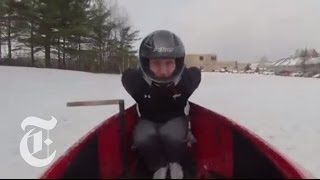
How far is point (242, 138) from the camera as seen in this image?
11.3 feet

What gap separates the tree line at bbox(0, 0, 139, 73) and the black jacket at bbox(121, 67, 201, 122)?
20635mm

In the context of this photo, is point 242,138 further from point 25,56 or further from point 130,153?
point 25,56

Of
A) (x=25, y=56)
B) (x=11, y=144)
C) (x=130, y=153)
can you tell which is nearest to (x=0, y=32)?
(x=25, y=56)

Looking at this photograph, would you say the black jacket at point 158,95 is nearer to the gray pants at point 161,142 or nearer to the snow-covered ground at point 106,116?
the gray pants at point 161,142

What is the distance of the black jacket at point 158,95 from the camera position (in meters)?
3.43

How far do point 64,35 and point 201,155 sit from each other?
81.5ft

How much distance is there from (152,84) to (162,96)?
0.38 feet

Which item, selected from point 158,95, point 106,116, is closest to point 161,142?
point 158,95

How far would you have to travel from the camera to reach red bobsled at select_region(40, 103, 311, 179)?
269 centimetres

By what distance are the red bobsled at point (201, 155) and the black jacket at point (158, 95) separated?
1.05ft

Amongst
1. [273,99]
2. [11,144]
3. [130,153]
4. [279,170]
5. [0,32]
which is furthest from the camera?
[0,32]

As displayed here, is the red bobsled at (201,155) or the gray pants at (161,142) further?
the gray pants at (161,142)

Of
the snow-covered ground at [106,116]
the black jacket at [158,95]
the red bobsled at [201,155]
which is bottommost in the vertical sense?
the snow-covered ground at [106,116]

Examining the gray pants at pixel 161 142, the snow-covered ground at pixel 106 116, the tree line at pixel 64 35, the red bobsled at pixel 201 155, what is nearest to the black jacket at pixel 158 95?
the gray pants at pixel 161 142
